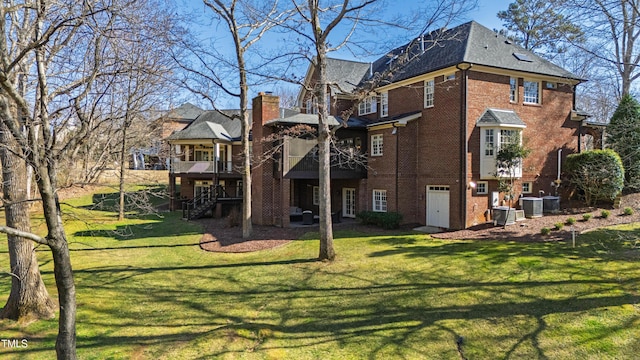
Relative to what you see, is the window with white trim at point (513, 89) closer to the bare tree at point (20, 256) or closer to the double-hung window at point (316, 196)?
the double-hung window at point (316, 196)

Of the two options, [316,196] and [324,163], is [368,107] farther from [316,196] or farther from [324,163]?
[324,163]

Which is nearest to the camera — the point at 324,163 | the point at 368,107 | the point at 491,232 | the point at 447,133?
the point at 324,163

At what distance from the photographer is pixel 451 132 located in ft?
55.7

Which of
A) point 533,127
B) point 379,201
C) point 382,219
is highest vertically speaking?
point 533,127

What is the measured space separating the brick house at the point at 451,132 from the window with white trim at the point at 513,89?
0.16ft

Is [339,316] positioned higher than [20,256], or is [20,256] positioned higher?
[20,256]

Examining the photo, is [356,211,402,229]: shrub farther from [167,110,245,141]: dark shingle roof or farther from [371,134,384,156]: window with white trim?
[167,110,245,141]: dark shingle roof

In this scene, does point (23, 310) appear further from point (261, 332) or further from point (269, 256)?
point (269, 256)

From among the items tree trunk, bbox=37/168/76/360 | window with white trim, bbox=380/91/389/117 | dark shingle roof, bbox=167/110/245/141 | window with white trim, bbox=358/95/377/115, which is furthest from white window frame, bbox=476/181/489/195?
dark shingle roof, bbox=167/110/245/141

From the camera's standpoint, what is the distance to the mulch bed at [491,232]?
14094 mm

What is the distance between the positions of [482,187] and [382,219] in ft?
15.9

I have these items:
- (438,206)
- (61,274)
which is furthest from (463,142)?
(61,274)

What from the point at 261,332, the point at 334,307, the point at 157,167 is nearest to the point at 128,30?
the point at 261,332

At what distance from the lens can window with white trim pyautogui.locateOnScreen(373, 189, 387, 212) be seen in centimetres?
2014
